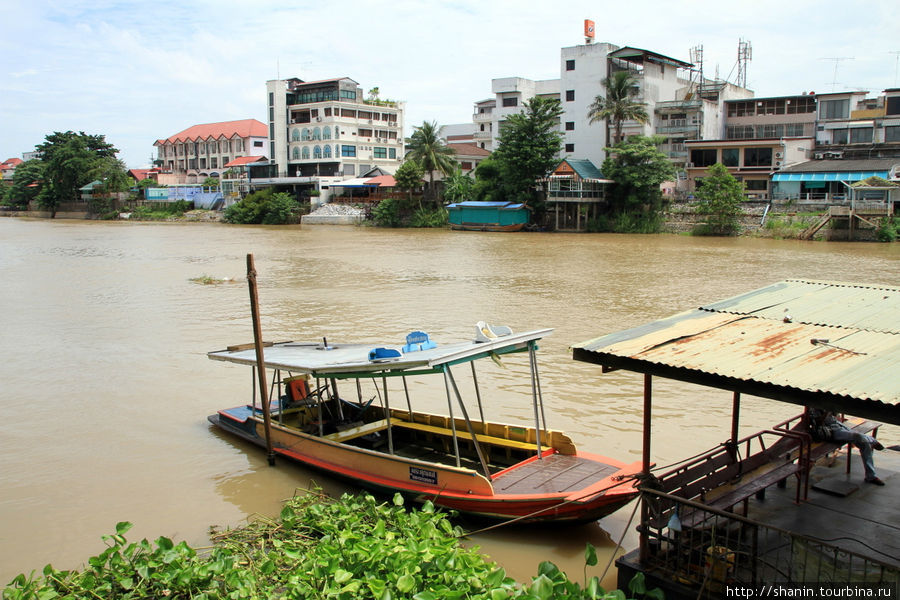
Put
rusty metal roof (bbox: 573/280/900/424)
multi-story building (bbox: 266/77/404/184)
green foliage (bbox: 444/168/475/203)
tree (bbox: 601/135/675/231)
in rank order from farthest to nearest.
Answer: multi-story building (bbox: 266/77/404/184)
green foliage (bbox: 444/168/475/203)
tree (bbox: 601/135/675/231)
rusty metal roof (bbox: 573/280/900/424)

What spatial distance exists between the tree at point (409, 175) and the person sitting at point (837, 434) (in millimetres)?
49030

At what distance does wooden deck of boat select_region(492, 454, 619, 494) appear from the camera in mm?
7051

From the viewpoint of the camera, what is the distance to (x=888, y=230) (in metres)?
36.2

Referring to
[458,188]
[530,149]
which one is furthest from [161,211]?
[530,149]

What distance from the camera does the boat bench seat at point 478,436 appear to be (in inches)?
316

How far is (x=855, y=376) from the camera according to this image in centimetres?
456

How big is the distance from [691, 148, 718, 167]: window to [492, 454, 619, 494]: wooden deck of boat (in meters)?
43.9

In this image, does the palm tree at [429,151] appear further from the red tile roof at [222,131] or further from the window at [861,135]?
the red tile roof at [222,131]

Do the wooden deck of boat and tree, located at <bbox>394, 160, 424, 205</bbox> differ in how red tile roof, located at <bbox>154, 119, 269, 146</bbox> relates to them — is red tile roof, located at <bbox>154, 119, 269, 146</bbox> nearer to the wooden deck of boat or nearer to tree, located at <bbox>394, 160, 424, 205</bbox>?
tree, located at <bbox>394, 160, 424, 205</bbox>

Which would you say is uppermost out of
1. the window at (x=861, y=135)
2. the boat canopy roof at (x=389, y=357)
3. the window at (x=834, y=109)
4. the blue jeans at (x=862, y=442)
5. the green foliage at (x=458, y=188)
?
the window at (x=834, y=109)

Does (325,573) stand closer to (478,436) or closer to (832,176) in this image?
(478,436)


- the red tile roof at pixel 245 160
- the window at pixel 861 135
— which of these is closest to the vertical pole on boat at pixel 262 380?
the window at pixel 861 135

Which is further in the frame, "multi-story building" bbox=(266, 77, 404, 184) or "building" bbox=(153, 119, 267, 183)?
"building" bbox=(153, 119, 267, 183)

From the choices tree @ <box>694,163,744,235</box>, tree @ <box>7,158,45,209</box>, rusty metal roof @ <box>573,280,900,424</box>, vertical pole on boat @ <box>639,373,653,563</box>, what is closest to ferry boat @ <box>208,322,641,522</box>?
vertical pole on boat @ <box>639,373,653,563</box>
